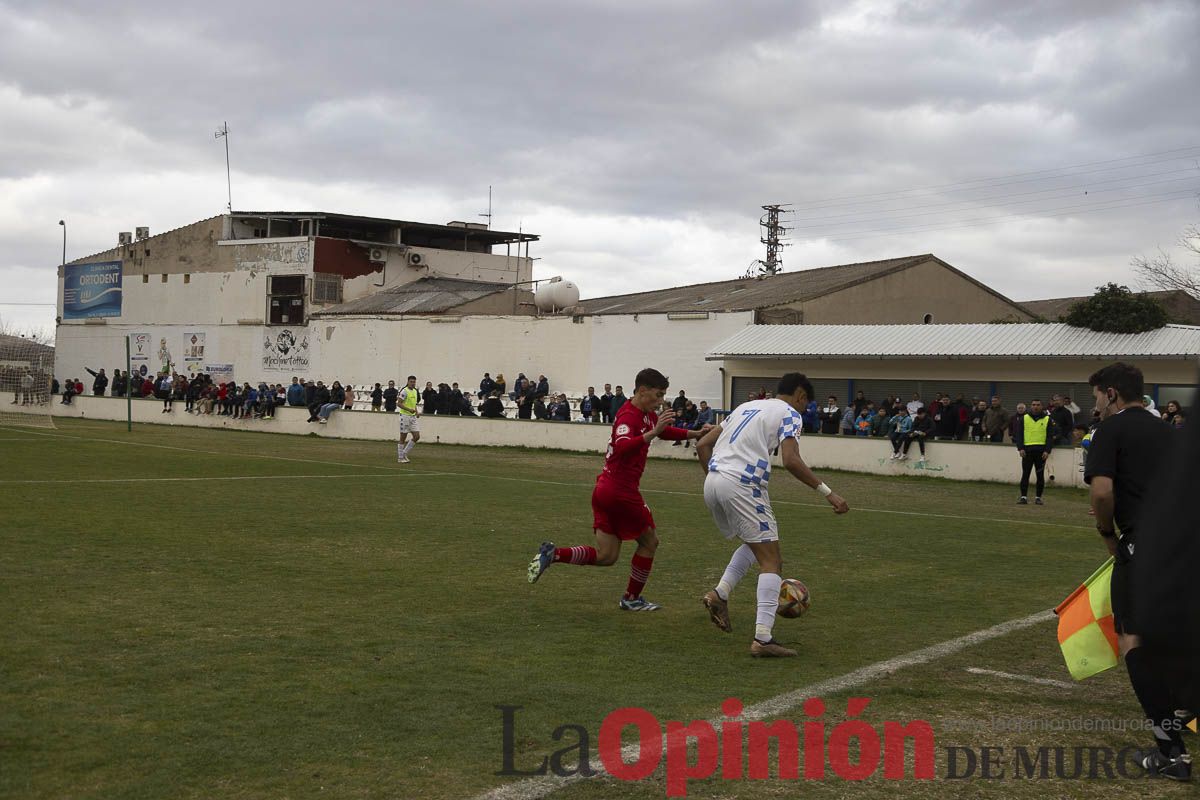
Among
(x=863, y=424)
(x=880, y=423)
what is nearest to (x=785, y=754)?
(x=880, y=423)

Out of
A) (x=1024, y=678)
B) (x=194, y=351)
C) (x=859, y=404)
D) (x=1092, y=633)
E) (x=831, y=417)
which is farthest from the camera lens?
(x=194, y=351)

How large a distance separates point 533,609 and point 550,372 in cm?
3611

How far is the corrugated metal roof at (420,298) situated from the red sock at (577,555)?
41156mm

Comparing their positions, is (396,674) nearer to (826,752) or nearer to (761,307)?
(826,752)

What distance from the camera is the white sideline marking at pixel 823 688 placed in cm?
494

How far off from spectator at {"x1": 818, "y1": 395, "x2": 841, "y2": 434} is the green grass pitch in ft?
47.6

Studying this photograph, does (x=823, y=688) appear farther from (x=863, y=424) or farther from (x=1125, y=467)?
(x=863, y=424)

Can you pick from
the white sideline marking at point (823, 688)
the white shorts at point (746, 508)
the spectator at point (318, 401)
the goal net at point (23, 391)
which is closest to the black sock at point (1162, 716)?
the white sideline marking at point (823, 688)

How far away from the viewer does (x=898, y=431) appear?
27.6m

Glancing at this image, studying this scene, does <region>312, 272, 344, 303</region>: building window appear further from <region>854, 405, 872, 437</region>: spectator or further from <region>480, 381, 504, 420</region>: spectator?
<region>854, 405, 872, 437</region>: spectator

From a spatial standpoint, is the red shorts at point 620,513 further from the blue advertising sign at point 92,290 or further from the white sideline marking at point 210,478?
the blue advertising sign at point 92,290

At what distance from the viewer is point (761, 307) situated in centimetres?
3894

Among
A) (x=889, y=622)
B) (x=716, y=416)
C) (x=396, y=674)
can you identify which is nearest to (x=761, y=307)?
(x=716, y=416)

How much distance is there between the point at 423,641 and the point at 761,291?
37.7m
